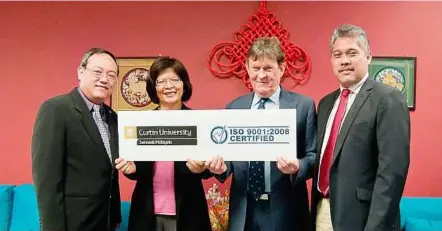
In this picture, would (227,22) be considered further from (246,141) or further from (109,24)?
(246,141)

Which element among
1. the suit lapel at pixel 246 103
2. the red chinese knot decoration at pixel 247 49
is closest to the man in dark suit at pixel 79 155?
the suit lapel at pixel 246 103

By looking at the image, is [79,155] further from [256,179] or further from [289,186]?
[289,186]

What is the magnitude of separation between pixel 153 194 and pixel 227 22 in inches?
73.5

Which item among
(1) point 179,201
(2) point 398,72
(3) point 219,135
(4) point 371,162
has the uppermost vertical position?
(2) point 398,72

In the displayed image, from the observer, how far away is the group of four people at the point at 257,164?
1711 mm

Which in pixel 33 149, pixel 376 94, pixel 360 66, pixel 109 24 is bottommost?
pixel 33 149

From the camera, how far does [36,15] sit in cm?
352

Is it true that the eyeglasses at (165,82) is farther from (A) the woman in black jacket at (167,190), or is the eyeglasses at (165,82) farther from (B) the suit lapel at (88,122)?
(B) the suit lapel at (88,122)

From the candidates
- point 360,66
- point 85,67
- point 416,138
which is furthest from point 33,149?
point 416,138

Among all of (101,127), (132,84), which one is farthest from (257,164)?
(132,84)

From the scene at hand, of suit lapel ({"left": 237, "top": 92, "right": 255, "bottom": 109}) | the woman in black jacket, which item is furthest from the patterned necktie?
suit lapel ({"left": 237, "top": 92, "right": 255, "bottom": 109})

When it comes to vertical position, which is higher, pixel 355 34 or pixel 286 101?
pixel 355 34

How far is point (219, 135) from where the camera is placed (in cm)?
192

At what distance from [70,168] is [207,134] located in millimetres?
638
